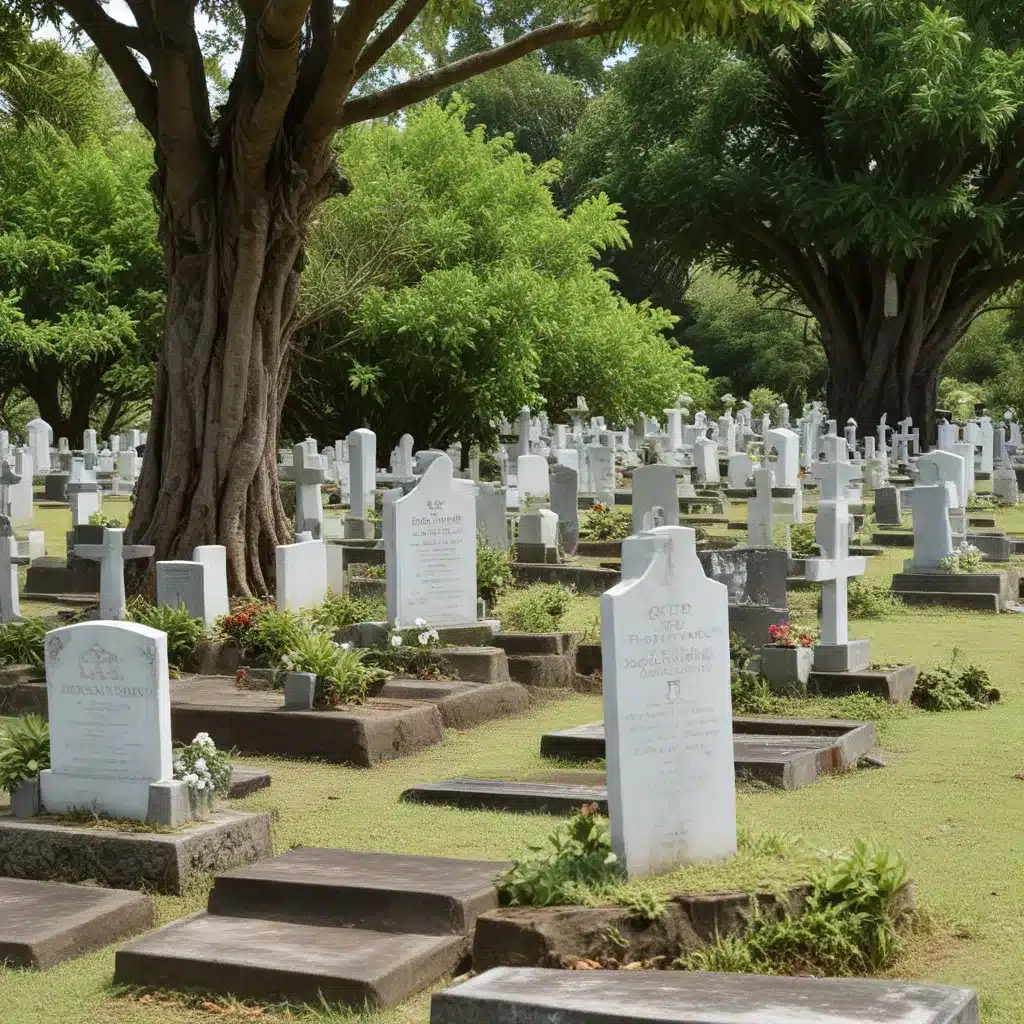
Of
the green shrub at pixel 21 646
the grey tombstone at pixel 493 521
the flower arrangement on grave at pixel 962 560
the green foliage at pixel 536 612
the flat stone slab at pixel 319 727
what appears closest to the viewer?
the flat stone slab at pixel 319 727

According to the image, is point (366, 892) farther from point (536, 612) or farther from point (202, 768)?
point (536, 612)

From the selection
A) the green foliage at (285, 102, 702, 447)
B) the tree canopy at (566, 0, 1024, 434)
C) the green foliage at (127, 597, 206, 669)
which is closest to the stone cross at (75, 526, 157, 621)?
the green foliage at (127, 597, 206, 669)

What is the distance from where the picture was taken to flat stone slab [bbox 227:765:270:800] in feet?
29.1

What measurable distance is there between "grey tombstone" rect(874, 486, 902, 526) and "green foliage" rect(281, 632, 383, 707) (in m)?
13.4

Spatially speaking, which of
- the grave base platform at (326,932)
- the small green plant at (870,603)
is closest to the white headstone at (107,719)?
the grave base platform at (326,932)

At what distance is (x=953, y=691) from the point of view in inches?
443

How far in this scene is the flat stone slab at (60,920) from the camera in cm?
623

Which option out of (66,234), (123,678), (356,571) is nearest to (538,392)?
(66,234)

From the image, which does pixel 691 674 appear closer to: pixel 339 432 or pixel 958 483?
pixel 958 483

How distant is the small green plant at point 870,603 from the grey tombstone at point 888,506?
20.9 feet

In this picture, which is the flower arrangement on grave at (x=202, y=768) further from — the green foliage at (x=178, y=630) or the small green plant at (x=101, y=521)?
the small green plant at (x=101, y=521)

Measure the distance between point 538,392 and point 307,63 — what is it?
74.8 ft

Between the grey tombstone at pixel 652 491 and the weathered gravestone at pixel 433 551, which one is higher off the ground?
the grey tombstone at pixel 652 491

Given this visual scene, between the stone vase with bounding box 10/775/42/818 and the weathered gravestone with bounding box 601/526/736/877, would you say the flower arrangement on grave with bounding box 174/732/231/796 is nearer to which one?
the stone vase with bounding box 10/775/42/818
